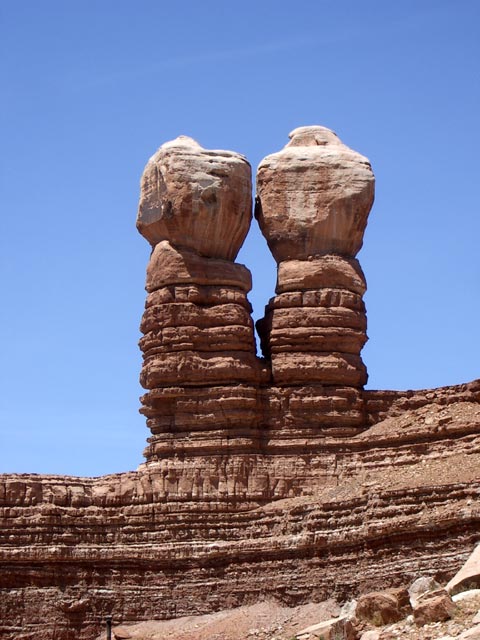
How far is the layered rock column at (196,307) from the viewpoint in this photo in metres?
58.9

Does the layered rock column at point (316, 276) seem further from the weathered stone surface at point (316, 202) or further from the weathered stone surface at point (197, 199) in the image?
the weathered stone surface at point (197, 199)

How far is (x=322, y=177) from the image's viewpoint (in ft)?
202

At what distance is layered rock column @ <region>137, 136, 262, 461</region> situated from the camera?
58.9 metres

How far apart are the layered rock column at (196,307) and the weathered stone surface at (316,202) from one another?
0.99 m

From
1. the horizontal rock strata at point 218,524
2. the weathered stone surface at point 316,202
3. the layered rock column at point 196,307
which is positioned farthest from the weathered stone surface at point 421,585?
the weathered stone surface at point 316,202

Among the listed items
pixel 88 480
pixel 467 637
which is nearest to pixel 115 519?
pixel 88 480

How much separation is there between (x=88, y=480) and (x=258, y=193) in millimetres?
10585

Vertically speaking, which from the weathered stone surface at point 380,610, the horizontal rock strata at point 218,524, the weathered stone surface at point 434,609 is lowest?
the weathered stone surface at point 434,609

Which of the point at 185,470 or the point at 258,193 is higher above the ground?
the point at 258,193

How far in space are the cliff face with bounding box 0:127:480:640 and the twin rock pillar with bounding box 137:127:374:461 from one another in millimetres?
53

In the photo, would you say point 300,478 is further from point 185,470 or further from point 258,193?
point 258,193

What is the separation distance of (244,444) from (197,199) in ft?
25.0

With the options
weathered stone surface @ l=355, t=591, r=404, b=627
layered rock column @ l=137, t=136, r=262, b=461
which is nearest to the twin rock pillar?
layered rock column @ l=137, t=136, r=262, b=461

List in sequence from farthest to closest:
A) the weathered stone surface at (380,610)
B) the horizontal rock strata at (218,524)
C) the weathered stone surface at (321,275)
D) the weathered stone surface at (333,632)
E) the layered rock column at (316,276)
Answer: the weathered stone surface at (321,275)
the layered rock column at (316,276)
the horizontal rock strata at (218,524)
the weathered stone surface at (380,610)
the weathered stone surface at (333,632)
